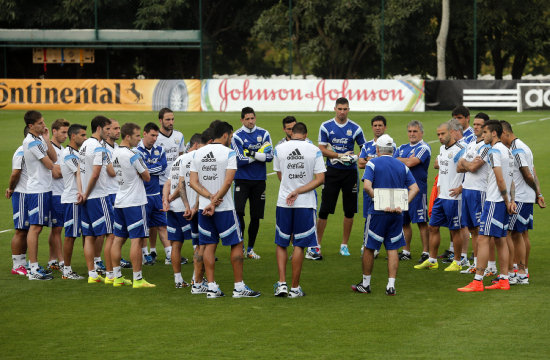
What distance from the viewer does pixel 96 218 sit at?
11594mm

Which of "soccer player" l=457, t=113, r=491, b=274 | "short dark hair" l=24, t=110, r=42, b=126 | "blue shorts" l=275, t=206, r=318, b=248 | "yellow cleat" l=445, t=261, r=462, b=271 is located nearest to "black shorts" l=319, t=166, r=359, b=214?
"yellow cleat" l=445, t=261, r=462, b=271

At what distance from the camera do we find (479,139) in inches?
476

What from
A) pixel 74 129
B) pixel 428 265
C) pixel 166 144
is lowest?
pixel 428 265

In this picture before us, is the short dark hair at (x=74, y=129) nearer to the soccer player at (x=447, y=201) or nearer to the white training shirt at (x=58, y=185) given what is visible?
the white training shirt at (x=58, y=185)

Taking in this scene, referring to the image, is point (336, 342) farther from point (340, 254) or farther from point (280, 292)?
point (340, 254)

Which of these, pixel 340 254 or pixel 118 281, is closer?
pixel 118 281

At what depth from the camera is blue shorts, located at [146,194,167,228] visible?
13.1m

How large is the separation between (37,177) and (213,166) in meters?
3.10

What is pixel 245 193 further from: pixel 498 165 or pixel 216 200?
pixel 498 165

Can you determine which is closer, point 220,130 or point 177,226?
point 220,130


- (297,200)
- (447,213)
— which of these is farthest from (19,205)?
(447,213)

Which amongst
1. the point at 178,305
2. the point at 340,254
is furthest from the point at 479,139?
the point at 178,305

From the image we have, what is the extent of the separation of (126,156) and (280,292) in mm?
2614

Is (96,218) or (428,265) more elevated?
(96,218)
